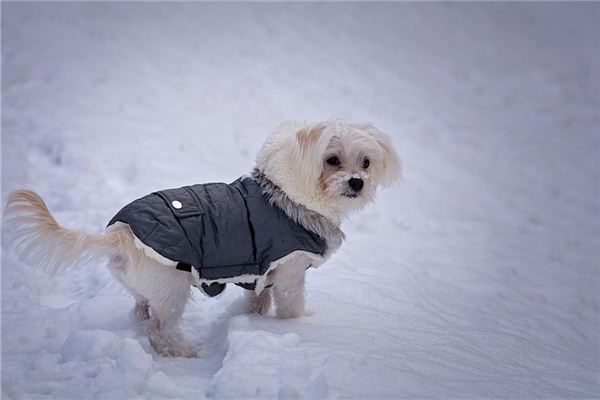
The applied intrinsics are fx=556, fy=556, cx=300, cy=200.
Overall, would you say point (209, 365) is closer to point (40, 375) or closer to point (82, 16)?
point (40, 375)

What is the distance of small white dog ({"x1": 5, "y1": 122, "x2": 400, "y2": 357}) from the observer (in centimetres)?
275

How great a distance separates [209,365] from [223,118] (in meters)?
5.78

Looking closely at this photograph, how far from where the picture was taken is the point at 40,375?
243 centimetres

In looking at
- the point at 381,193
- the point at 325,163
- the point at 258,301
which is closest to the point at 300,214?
the point at 325,163

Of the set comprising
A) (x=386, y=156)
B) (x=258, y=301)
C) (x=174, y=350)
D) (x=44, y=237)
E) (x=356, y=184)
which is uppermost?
(x=386, y=156)

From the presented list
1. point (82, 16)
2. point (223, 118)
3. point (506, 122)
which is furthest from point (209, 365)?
point (506, 122)

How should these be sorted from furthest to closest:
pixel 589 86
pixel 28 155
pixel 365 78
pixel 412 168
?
pixel 589 86, pixel 365 78, pixel 412 168, pixel 28 155

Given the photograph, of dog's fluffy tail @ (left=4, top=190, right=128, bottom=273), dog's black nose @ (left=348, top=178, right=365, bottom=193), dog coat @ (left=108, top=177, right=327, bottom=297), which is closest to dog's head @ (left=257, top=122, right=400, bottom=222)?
dog's black nose @ (left=348, top=178, right=365, bottom=193)

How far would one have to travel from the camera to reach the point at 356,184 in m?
3.21

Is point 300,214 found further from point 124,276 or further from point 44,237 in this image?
point 44,237

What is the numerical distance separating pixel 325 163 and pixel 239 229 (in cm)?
66

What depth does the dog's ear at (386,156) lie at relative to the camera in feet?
11.2

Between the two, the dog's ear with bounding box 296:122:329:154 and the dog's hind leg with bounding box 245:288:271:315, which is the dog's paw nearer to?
the dog's hind leg with bounding box 245:288:271:315

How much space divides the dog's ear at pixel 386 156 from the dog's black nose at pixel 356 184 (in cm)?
31
